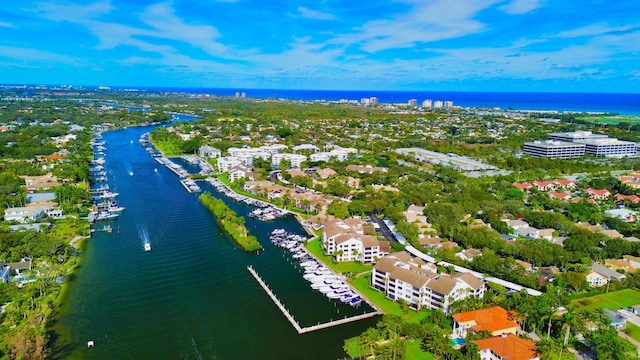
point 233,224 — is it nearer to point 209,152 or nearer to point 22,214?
point 22,214

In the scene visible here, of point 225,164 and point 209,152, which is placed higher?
point 209,152

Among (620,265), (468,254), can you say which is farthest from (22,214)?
(620,265)

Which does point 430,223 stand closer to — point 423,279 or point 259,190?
point 423,279

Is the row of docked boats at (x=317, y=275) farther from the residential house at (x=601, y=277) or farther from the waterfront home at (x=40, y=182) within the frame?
the waterfront home at (x=40, y=182)

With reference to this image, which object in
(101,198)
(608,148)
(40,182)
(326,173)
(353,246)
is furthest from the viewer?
(608,148)

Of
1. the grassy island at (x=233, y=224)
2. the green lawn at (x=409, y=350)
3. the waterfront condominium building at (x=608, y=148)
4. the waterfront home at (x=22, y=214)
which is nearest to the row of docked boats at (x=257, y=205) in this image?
the grassy island at (x=233, y=224)
